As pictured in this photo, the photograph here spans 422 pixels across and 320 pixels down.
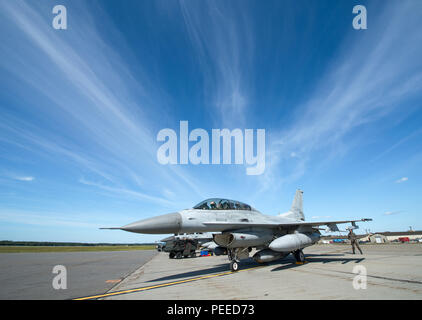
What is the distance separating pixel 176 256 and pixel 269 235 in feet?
42.6

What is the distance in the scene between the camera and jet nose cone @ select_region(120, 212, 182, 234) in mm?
6547

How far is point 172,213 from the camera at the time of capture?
7930 mm

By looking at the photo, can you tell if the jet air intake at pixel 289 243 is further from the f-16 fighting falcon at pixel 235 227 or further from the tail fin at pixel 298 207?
the tail fin at pixel 298 207

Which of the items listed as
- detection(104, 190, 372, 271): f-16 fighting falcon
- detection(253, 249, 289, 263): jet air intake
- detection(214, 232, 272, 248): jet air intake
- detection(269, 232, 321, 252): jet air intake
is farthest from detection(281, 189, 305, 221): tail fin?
detection(214, 232, 272, 248): jet air intake

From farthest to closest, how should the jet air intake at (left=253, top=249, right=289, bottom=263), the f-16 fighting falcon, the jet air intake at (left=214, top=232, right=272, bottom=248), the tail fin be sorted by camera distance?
1. the tail fin
2. the jet air intake at (left=253, top=249, right=289, bottom=263)
3. the jet air intake at (left=214, top=232, right=272, bottom=248)
4. the f-16 fighting falcon

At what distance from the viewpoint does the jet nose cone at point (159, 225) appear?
21.5ft

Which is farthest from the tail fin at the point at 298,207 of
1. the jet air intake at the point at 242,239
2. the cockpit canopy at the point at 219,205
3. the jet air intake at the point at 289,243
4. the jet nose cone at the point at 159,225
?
the jet nose cone at the point at 159,225

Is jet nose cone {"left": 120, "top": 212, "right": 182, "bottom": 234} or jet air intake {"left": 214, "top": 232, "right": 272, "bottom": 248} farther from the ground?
jet nose cone {"left": 120, "top": 212, "right": 182, "bottom": 234}

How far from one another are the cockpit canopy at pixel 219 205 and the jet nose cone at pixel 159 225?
1.48 m

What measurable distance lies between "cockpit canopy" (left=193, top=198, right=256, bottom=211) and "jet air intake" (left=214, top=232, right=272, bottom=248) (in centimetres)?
127

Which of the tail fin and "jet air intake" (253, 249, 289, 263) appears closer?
"jet air intake" (253, 249, 289, 263)

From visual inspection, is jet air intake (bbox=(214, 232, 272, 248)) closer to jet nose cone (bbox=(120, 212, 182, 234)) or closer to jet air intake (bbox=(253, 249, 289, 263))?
jet air intake (bbox=(253, 249, 289, 263))

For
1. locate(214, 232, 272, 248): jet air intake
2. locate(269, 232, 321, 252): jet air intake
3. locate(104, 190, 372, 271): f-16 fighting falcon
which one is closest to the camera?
locate(104, 190, 372, 271): f-16 fighting falcon
